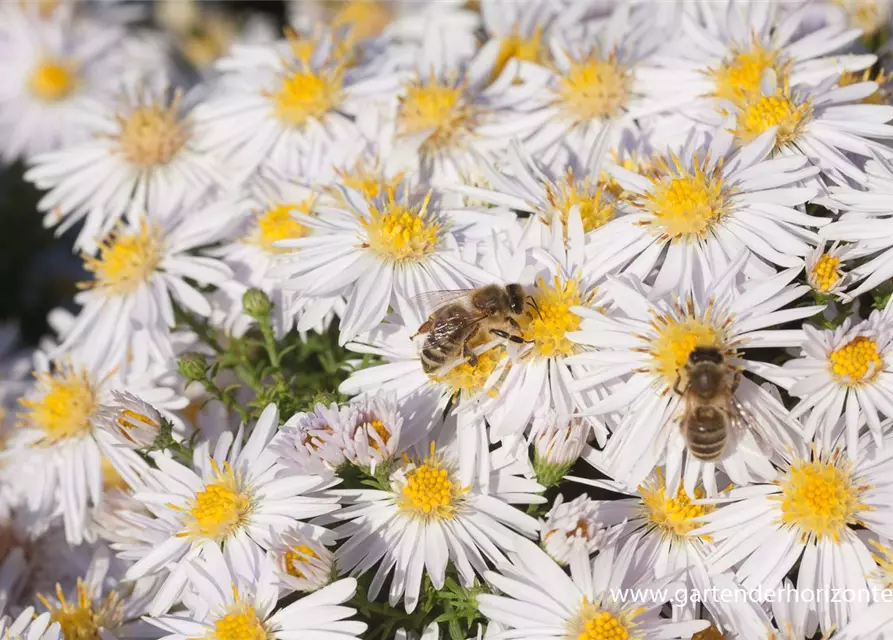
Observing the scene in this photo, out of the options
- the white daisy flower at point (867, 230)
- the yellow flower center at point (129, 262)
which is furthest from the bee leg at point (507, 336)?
the yellow flower center at point (129, 262)

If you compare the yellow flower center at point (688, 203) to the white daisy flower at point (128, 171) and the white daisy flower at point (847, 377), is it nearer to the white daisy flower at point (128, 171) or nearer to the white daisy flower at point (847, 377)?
the white daisy flower at point (847, 377)

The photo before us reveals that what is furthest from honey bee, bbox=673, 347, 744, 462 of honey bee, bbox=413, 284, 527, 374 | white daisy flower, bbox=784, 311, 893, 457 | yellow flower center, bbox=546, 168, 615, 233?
yellow flower center, bbox=546, 168, 615, 233

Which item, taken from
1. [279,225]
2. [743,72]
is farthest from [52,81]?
[743,72]

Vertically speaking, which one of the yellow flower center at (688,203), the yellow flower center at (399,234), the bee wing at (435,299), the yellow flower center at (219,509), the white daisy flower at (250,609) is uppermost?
the yellow flower center at (688,203)

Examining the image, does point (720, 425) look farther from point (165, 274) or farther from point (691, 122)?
point (165, 274)

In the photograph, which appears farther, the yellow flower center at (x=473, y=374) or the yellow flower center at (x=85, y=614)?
the yellow flower center at (x=85, y=614)

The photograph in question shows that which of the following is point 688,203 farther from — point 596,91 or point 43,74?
point 43,74
